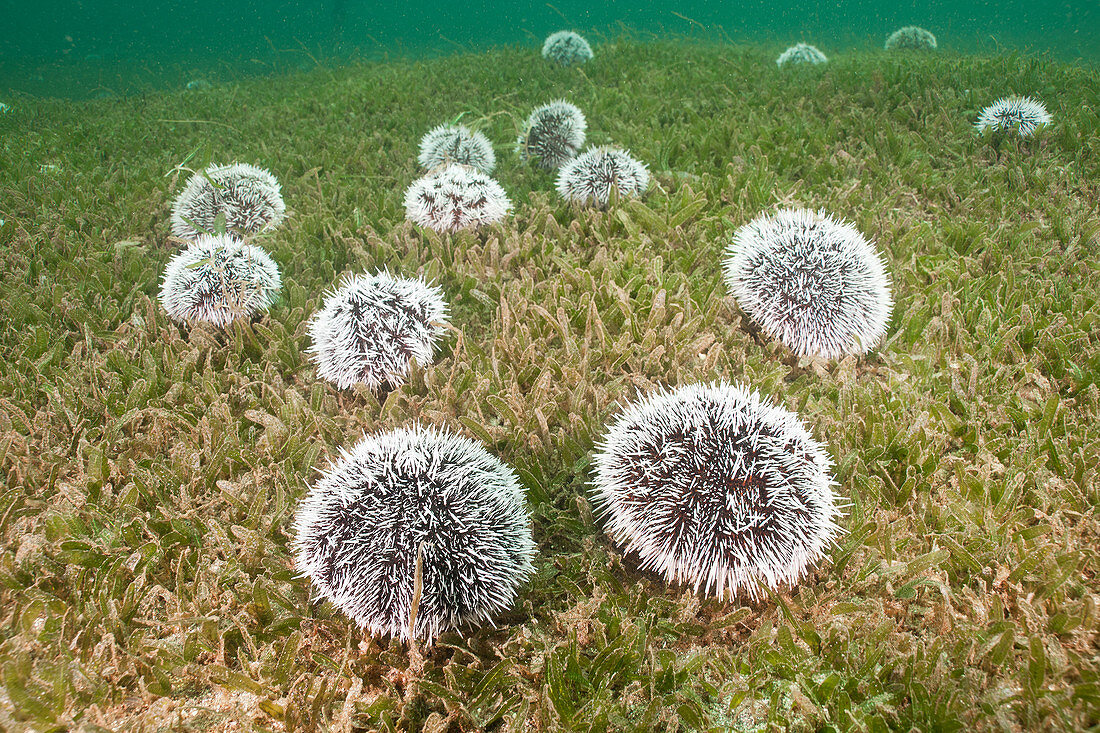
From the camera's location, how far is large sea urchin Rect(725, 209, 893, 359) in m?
3.20

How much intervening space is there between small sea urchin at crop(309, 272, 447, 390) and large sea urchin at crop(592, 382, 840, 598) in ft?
4.87

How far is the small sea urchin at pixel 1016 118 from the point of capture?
5.58 m

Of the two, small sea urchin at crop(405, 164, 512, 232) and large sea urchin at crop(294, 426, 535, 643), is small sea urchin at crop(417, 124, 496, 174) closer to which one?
small sea urchin at crop(405, 164, 512, 232)

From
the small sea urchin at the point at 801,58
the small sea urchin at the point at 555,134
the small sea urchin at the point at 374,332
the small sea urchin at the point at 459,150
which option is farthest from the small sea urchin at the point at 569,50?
the small sea urchin at the point at 374,332

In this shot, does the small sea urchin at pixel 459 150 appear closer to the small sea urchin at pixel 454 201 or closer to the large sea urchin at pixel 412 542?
the small sea urchin at pixel 454 201

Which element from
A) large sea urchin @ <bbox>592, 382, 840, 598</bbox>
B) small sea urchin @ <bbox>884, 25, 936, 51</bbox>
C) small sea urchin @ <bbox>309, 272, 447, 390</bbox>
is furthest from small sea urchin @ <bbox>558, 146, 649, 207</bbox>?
small sea urchin @ <bbox>884, 25, 936, 51</bbox>

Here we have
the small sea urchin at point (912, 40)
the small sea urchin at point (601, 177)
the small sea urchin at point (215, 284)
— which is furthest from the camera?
the small sea urchin at point (912, 40)

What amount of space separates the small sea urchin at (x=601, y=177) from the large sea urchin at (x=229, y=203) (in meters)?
2.48

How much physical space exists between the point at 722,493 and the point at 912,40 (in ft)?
46.2

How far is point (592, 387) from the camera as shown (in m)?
3.29

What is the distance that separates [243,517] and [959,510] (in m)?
3.43

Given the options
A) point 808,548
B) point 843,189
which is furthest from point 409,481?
point 843,189

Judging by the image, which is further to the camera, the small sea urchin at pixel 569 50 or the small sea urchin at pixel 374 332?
the small sea urchin at pixel 569 50

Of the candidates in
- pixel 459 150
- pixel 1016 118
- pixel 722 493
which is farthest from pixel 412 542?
pixel 1016 118
